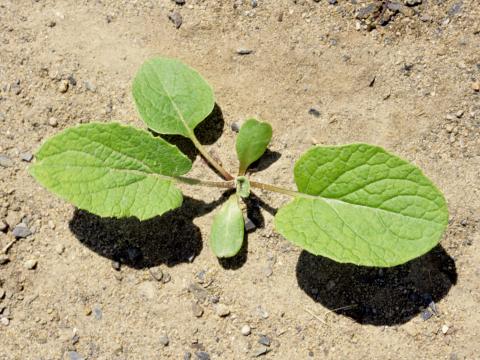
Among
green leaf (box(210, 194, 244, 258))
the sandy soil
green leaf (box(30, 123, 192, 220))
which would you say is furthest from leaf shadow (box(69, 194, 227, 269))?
green leaf (box(30, 123, 192, 220))

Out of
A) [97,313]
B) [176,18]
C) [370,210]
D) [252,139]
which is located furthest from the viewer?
[176,18]

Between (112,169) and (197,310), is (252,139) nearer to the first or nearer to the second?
(112,169)

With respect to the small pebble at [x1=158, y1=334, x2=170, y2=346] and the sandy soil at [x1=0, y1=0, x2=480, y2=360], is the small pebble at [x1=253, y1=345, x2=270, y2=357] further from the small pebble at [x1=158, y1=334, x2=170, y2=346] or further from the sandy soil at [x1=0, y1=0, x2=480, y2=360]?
the small pebble at [x1=158, y1=334, x2=170, y2=346]

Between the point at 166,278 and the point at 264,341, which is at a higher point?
the point at 166,278

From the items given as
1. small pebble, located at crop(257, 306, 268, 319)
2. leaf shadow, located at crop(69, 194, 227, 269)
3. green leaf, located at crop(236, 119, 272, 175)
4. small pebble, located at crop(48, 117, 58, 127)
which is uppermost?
green leaf, located at crop(236, 119, 272, 175)

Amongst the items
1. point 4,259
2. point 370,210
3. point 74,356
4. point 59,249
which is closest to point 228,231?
point 370,210

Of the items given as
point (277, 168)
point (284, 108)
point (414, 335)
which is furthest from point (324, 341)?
point (284, 108)
